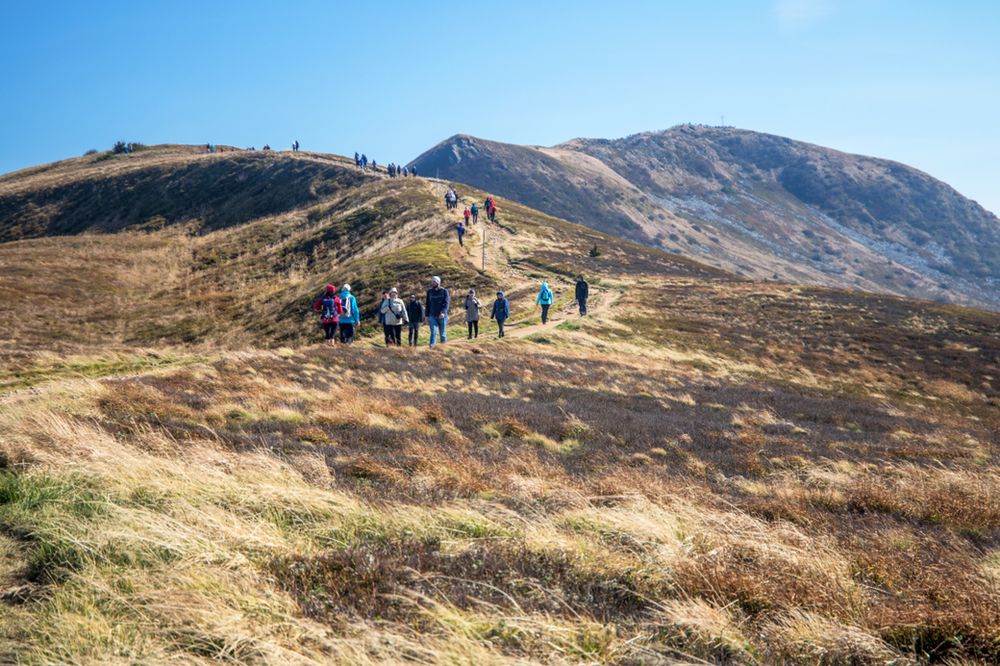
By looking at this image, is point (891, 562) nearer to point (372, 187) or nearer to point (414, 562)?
point (414, 562)

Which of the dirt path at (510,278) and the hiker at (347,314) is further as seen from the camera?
the dirt path at (510,278)

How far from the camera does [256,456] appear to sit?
20.6 ft

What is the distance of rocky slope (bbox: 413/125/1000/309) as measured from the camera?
13162 cm

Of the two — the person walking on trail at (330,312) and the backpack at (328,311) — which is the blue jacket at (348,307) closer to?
the person walking on trail at (330,312)

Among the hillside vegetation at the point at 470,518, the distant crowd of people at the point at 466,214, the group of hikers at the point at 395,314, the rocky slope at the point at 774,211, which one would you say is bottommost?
the hillside vegetation at the point at 470,518

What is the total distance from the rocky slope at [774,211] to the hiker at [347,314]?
109m

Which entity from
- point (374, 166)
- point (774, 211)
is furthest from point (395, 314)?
point (774, 211)

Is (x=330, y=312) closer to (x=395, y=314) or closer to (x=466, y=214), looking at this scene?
(x=395, y=314)

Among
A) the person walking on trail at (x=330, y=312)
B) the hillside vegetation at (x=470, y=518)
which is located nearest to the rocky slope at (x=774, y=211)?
the person walking on trail at (x=330, y=312)

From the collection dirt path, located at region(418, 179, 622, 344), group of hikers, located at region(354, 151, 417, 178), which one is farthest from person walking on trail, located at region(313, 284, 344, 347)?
group of hikers, located at region(354, 151, 417, 178)

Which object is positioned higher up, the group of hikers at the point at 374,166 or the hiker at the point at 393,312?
the group of hikers at the point at 374,166

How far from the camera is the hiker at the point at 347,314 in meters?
20.1

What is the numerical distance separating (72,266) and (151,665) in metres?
59.4

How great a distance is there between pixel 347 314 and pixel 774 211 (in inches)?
6977
